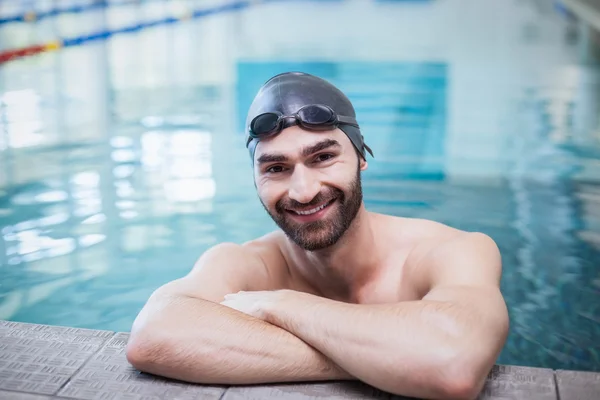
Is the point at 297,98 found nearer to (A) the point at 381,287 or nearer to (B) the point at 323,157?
(B) the point at 323,157

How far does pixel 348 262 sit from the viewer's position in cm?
293

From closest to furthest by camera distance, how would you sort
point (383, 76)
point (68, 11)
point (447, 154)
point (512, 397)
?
point (512, 397)
point (447, 154)
point (383, 76)
point (68, 11)

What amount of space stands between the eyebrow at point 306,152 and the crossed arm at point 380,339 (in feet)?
1.48

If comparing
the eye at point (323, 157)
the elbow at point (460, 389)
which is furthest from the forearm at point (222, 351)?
the eye at point (323, 157)

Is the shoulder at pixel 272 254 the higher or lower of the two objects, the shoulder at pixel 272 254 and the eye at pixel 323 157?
the lower

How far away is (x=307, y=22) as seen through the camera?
23.3 meters

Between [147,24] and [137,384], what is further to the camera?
[147,24]

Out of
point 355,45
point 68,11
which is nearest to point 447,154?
point 355,45

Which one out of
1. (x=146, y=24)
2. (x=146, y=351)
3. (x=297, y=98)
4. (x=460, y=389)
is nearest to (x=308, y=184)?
(x=297, y=98)

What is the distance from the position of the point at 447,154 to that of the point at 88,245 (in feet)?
12.3

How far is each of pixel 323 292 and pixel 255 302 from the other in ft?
2.18

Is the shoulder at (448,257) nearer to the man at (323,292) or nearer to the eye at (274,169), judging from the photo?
the man at (323,292)

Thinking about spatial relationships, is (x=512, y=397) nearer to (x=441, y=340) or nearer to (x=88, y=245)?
(x=441, y=340)

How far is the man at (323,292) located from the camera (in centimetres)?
211
